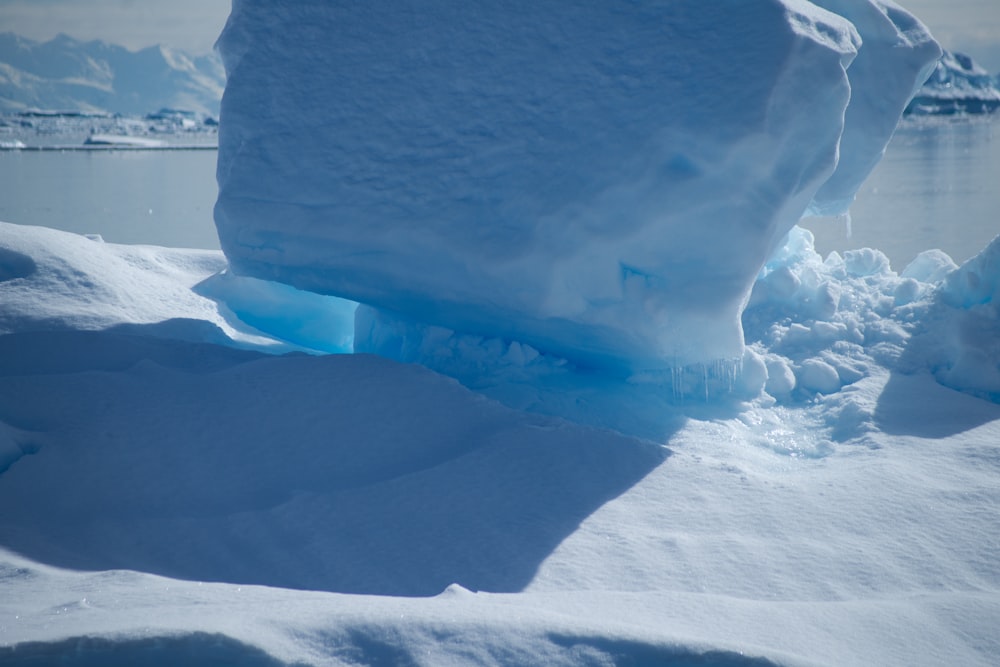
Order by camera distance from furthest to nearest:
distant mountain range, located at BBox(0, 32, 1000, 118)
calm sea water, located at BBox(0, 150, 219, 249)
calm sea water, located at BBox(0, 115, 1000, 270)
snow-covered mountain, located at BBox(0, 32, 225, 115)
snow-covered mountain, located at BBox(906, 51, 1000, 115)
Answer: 1. snow-covered mountain, located at BBox(0, 32, 225, 115)
2. distant mountain range, located at BBox(0, 32, 1000, 118)
3. snow-covered mountain, located at BBox(906, 51, 1000, 115)
4. calm sea water, located at BBox(0, 150, 219, 249)
5. calm sea water, located at BBox(0, 115, 1000, 270)

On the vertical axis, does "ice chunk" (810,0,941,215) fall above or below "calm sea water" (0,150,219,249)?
above

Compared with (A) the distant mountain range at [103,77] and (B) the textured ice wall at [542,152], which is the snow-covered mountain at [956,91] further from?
(A) the distant mountain range at [103,77]

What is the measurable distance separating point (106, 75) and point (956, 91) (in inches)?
5185

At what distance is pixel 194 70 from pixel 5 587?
165 meters

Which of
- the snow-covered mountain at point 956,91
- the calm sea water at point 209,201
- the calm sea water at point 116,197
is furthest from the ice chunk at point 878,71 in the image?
the snow-covered mountain at point 956,91

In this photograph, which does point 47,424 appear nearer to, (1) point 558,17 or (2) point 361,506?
(2) point 361,506

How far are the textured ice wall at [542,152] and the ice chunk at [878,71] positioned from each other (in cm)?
115

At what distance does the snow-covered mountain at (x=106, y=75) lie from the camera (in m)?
128

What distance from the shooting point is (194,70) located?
498 ft

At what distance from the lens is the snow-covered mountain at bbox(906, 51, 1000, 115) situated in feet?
157

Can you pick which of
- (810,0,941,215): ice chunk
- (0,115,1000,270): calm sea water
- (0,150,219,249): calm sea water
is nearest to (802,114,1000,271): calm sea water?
(0,115,1000,270): calm sea water

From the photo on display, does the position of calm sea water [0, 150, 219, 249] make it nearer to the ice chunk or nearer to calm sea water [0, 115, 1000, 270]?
calm sea water [0, 115, 1000, 270]

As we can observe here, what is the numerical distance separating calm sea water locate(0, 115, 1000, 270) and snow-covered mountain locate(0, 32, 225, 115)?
116 m

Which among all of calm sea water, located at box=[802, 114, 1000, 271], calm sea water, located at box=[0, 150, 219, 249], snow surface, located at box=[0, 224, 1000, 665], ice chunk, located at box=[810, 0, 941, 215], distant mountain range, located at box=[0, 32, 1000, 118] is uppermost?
ice chunk, located at box=[810, 0, 941, 215]
